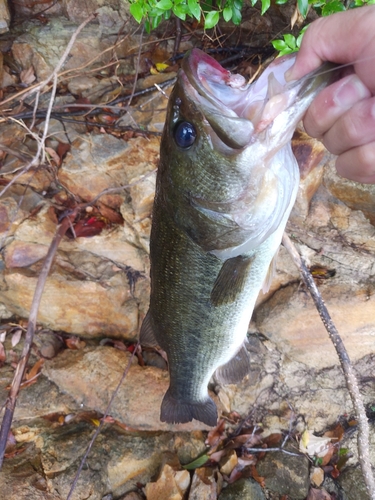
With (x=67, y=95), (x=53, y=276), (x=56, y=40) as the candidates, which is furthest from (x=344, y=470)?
(x=56, y=40)

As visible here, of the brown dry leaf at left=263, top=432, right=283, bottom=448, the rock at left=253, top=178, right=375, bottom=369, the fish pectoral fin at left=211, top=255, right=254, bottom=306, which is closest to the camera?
the fish pectoral fin at left=211, top=255, right=254, bottom=306

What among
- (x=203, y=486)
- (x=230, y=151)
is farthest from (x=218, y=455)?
(x=230, y=151)

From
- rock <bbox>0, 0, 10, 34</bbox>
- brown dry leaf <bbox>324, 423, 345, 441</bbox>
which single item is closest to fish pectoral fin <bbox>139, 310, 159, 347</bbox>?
brown dry leaf <bbox>324, 423, 345, 441</bbox>

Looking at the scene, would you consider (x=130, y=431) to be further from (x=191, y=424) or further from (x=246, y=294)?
(x=246, y=294)

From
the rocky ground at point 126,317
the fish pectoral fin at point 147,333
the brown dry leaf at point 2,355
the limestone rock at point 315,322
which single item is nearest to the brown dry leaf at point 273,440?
the rocky ground at point 126,317

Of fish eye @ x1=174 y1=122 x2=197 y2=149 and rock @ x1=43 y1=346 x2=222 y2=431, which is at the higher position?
fish eye @ x1=174 y1=122 x2=197 y2=149

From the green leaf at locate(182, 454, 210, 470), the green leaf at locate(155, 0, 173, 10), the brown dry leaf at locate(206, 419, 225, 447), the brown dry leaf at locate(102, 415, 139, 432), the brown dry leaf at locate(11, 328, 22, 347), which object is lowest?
the green leaf at locate(182, 454, 210, 470)

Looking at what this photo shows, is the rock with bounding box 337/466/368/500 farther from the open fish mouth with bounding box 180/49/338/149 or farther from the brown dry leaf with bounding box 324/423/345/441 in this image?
the open fish mouth with bounding box 180/49/338/149

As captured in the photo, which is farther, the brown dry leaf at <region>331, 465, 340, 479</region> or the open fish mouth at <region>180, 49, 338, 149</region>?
the brown dry leaf at <region>331, 465, 340, 479</region>
